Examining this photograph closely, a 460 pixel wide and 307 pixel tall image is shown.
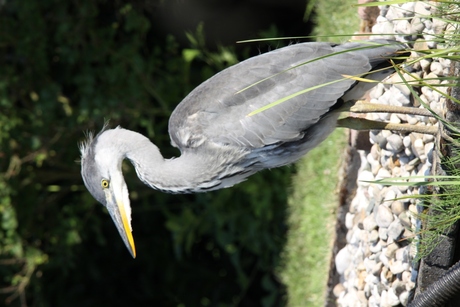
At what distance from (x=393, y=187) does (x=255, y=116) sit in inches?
29.2

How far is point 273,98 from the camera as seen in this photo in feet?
10.7

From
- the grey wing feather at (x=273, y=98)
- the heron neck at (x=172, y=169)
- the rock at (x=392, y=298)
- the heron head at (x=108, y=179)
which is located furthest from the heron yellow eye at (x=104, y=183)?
the rock at (x=392, y=298)

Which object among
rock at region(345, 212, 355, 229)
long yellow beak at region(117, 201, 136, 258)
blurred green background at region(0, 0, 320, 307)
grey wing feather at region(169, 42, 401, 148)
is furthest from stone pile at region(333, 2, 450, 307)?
blurred green background at region(0, 0, 320, 307)

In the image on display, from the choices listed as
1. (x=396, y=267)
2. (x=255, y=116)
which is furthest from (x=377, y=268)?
(x=255, y=116)

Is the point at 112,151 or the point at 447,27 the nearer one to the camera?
the point at 447,27

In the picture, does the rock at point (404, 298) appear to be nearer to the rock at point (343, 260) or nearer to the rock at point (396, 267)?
the rock at point (396, 267)

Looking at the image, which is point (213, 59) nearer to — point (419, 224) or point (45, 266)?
point (45, 266)

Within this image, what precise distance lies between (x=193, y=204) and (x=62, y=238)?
1.02 m

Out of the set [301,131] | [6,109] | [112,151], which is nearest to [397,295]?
[301,131]

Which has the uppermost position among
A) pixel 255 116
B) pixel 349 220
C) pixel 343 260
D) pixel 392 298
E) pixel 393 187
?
pixel 255 116

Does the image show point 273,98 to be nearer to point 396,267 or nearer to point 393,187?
point 393,187

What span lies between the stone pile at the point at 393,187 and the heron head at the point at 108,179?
1.14 m

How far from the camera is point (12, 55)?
557 centimetres

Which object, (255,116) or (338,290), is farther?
(338,290)
